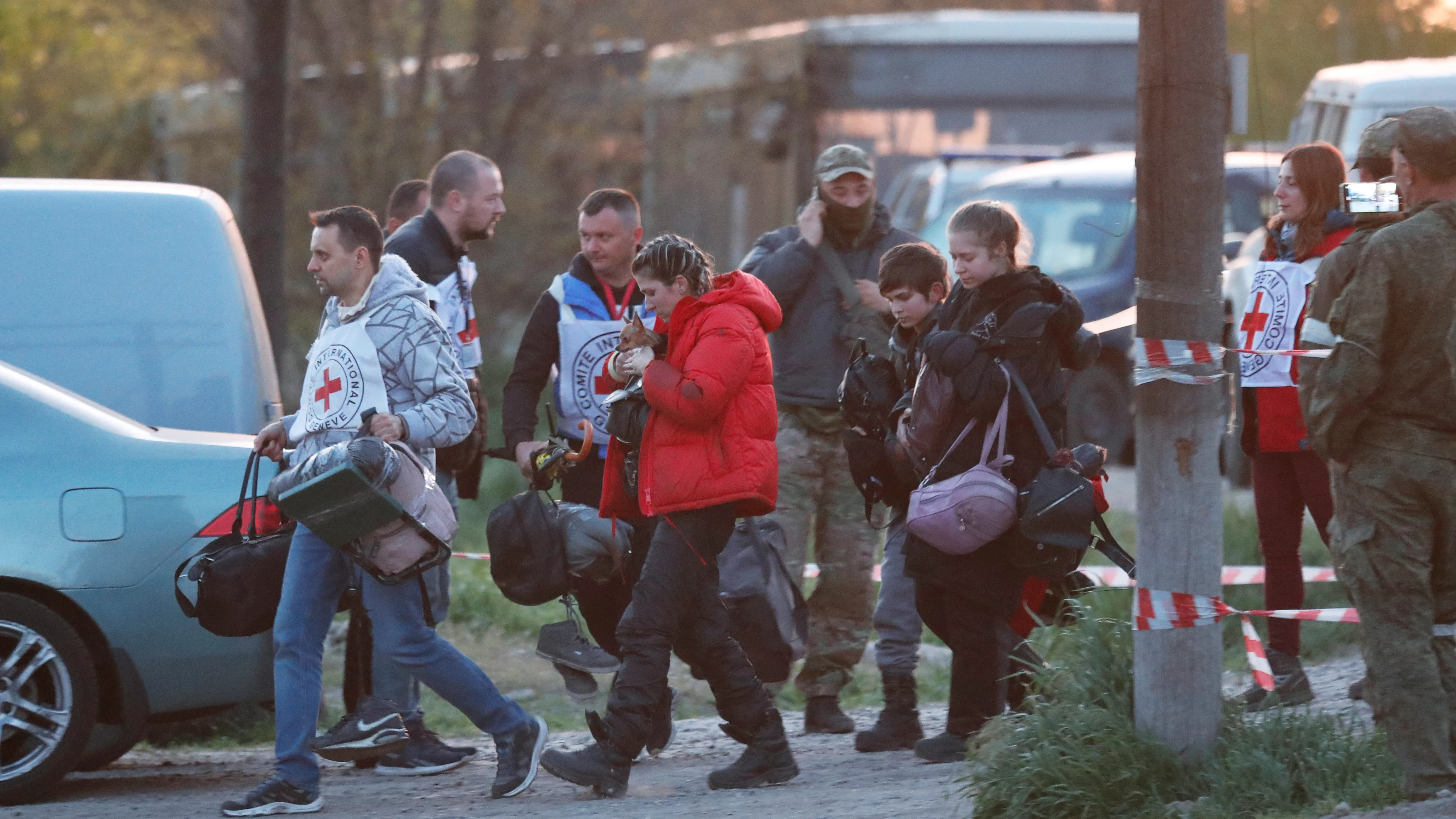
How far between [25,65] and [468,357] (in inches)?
610

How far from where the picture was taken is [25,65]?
20625 millimetres

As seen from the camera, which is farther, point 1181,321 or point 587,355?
point 587,355

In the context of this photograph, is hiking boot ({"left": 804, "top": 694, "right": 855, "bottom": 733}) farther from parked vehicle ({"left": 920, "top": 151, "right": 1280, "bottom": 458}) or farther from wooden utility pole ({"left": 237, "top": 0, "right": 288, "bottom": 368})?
parked vehicle ({"left": 920, "top": 151, "right": 1280, "bottom": 458})

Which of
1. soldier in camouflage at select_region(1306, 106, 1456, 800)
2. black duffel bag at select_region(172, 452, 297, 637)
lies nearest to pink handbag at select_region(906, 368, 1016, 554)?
soldier in camouflage at select_region(1306, 106, 1456, 800)

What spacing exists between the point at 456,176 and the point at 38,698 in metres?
2.20

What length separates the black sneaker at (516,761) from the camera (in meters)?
5.74

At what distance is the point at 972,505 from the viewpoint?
5.52m

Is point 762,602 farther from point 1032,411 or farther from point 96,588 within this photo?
point 96,588

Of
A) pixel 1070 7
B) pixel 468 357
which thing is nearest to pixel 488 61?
pixel 468 357

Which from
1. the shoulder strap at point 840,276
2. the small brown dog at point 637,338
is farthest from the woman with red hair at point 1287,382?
the small brown dog at point 637,338

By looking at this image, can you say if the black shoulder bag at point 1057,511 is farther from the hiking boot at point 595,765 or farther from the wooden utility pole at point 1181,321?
the hiking boot at point 595,765

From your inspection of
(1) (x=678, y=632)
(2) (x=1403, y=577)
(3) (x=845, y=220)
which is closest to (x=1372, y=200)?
(2) (x=1403, y=577)

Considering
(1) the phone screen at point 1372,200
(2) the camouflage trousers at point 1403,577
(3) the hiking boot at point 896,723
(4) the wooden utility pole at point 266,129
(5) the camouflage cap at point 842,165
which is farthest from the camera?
(4) the wooden utility pole at point 266,129

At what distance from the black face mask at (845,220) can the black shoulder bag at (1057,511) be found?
1.28 metres
